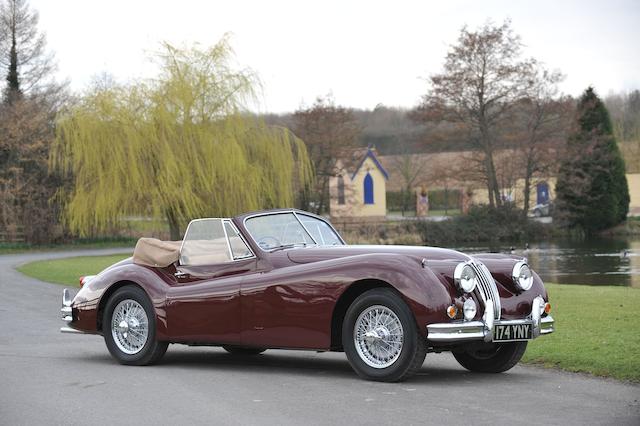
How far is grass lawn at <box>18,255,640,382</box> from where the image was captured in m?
8.92

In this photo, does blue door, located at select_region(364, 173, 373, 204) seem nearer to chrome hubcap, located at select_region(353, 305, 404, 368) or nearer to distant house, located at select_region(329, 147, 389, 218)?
distant house, located at select_region(329, 147, 389, 218)

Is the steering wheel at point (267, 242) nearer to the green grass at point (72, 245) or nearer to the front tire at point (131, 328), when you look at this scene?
the front tire at point (131, 328)

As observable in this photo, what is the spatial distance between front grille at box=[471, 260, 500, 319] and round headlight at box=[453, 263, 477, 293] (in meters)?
0.16

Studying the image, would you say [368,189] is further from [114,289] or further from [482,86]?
[114,289]

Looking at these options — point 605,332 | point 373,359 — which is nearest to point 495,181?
point 605,332

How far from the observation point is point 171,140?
1173 inches

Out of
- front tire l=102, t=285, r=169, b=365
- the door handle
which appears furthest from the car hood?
front tire l=102, t=285, r=169, b=365

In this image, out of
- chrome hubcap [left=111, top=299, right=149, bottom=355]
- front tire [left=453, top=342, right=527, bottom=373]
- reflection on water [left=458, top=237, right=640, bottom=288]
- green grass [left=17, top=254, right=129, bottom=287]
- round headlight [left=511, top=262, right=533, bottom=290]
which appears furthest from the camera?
reflection on water [left=458, top=237, right=640, bottom=288]

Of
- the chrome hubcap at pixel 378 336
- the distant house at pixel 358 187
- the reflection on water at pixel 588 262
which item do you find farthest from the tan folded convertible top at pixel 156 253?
the distant house at pixel 358 187

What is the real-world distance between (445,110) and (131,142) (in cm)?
2964

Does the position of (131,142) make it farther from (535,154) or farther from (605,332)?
(535,154)

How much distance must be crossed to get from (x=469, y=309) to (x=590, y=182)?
49657 mm

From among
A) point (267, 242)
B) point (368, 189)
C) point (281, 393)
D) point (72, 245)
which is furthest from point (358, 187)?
point (281, 393)

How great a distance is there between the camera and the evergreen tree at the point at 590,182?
5462 centimetres
